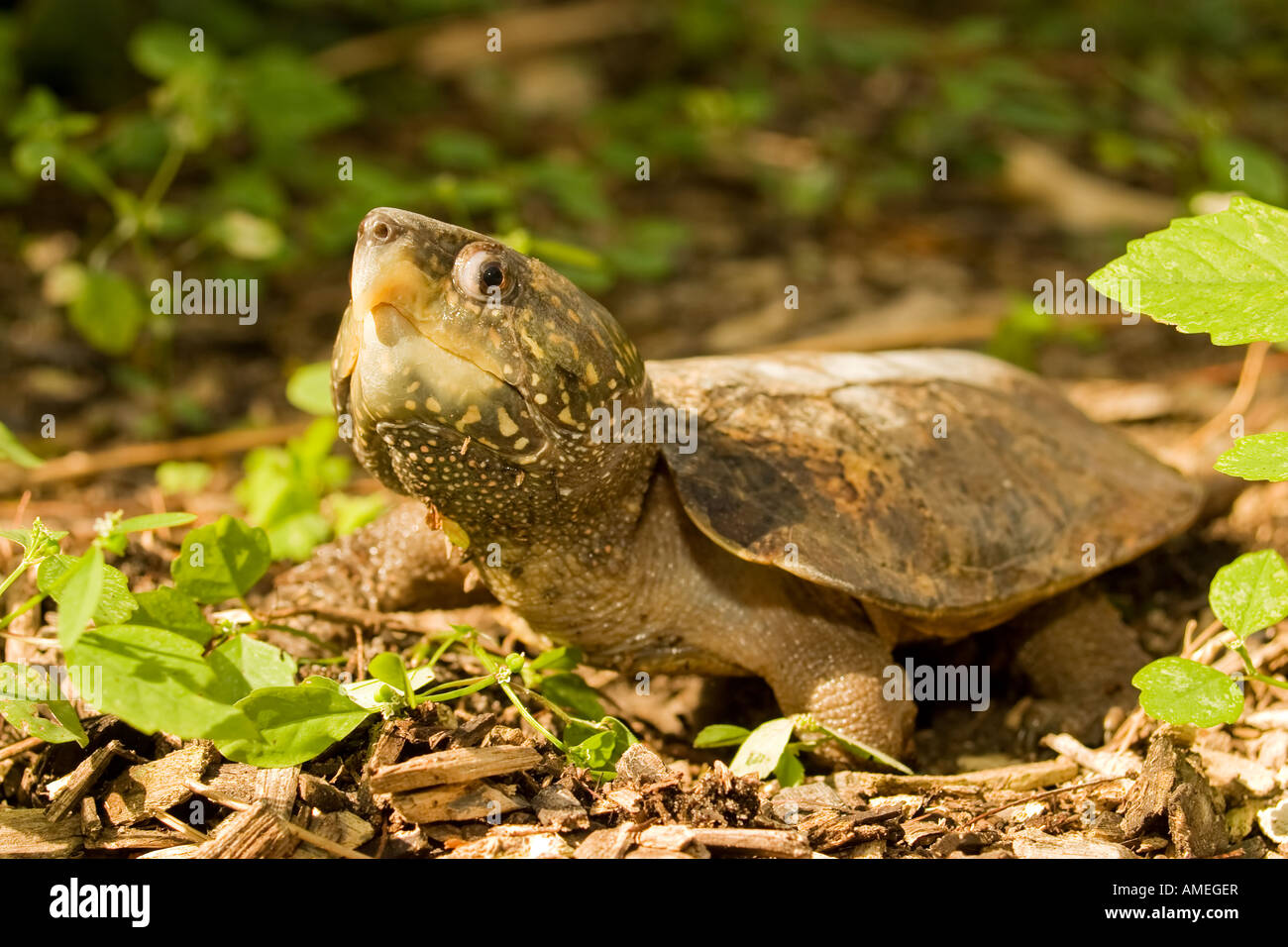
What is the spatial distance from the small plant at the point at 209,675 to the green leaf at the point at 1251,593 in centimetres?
123

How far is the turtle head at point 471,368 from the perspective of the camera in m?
2.25

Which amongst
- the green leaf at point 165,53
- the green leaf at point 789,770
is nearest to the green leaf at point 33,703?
the green leaf at point 789,770

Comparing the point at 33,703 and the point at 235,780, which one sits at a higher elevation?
the point at 33,703

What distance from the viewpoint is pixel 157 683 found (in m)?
1.95

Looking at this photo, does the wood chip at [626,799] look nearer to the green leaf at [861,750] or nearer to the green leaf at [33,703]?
the green leaf at [861,750]

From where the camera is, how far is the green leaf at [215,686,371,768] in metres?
2.10

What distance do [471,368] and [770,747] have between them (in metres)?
1.07

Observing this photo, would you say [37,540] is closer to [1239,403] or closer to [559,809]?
[559,809]

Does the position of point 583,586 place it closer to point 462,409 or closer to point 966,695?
point 462,409

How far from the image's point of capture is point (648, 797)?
2.31 metres

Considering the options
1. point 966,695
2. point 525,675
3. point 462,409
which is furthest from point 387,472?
point 966,695

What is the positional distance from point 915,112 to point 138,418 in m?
5.05

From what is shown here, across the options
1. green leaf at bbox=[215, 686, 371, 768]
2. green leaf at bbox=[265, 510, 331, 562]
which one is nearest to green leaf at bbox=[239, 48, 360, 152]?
green leaf at bbox=[265, 510, 331, 562]

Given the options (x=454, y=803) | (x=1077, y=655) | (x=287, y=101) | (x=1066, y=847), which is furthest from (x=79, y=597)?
(x=287, y=101)
